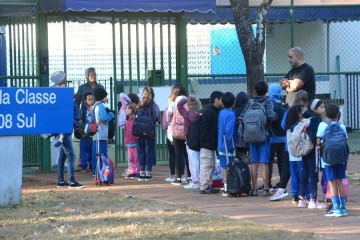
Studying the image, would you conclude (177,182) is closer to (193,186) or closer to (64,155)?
(193,186)

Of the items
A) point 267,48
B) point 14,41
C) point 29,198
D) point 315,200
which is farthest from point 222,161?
point 267,48

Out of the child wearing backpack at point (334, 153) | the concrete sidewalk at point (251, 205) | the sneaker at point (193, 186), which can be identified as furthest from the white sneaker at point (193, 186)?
the child wearing backpack at point (334, 153)

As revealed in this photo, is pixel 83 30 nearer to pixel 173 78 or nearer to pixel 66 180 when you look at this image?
pixel 173 78

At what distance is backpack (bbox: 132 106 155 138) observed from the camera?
14.0m

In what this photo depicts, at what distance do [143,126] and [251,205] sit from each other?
10.1 feet

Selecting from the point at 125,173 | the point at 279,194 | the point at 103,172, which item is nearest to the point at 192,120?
the point at 103,172

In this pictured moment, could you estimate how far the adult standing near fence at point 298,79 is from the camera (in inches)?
478

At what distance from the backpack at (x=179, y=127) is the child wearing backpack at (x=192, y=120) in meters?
0.07

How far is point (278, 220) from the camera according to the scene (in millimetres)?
10344

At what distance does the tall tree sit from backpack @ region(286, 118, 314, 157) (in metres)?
4.51

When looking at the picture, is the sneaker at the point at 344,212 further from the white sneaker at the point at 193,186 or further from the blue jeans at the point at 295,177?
the white sneaker at the point at 193,186

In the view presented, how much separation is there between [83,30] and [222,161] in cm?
556

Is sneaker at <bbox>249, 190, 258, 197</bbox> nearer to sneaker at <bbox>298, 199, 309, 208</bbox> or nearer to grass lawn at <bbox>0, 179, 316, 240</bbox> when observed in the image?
sneaker at <bbox>298, 199, 309, 208</bbox>

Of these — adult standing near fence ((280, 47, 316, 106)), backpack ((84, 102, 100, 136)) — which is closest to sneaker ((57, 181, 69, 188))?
backpack ((84, 102, 100, 136))
